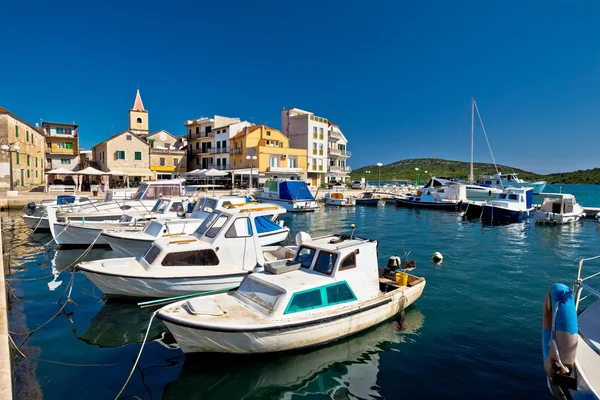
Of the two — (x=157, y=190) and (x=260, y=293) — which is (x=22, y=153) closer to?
(x=157, y=190)

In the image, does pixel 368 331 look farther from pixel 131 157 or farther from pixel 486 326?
pixel 131 157

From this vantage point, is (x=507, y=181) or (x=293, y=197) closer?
(x=293, y=197)

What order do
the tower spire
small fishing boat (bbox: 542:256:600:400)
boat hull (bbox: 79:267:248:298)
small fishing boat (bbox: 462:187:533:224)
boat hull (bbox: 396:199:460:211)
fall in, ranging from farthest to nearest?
the tower spire, boat hull (bbox: 396:199:460:211), small fishing boat (bbox: 462:187:533:224), boat hull (bbox: 79:267:248:298), small fishing boat (bbox: 542:256:600:400)

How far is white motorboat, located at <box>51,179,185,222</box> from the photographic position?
72.3ft

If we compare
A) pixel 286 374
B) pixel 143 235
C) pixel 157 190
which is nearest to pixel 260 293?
pixel 286 374

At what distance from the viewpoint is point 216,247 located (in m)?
11.5

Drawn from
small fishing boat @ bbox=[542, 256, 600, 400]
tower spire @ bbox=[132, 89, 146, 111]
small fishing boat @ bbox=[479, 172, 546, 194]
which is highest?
tower spire @ bbox=[132, 89, 146, 111]

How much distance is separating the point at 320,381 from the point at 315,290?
1925mm

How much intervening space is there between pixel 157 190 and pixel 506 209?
31.4 m

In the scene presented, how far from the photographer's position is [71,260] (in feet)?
56.0

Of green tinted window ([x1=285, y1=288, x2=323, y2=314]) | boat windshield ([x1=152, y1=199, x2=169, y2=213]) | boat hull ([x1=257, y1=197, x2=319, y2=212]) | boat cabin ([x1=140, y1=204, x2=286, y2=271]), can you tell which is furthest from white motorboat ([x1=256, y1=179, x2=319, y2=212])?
green tinted window ([x1=285, y1=288, x2=323, y2=314])

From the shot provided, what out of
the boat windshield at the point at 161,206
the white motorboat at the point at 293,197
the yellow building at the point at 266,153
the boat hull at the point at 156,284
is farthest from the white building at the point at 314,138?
the boat hull at the point at 156,284

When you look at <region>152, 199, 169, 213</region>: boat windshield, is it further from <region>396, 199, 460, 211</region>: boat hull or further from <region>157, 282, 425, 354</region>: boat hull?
<region>396, 199, 460, 211</region>: boat hull

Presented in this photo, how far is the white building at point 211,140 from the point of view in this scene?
60344 millimetres
